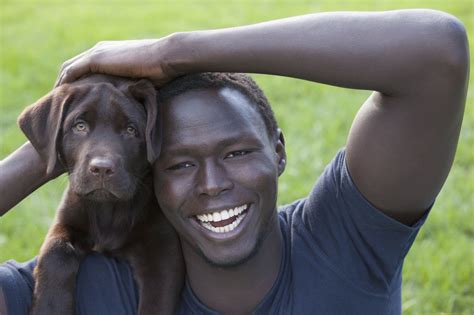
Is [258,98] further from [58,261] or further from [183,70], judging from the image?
[58,261]

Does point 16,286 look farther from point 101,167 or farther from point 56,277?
point 101,167

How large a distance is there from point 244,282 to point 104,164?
603mm

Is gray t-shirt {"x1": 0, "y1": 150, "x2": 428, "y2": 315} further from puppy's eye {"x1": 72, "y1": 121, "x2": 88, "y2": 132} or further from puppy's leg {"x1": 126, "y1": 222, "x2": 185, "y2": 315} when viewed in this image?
puppy's eye {"x1": 72, "y1": 121, "x2": 88, "y2": 132}

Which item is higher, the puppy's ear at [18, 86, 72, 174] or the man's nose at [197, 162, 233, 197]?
the puppy's ear at [18, 86, 72, 174]

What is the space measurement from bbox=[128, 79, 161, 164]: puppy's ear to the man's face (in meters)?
0.03

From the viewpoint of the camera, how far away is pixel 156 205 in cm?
342

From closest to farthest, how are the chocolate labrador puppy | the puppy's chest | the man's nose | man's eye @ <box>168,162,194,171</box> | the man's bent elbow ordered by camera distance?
the man's bent elbow
the man's nose
man's eye @ <box>168,162,194,171</box>
the chocolate labrador puppy
the puppy's chest

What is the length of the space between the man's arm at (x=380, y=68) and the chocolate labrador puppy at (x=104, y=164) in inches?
8.8

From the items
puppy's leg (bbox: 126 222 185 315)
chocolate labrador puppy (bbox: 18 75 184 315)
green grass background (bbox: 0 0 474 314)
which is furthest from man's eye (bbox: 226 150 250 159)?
green grass background (bbox: 0 0 474 314)

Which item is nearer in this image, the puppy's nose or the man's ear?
the puppy's nose

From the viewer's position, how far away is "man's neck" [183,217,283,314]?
3068mm

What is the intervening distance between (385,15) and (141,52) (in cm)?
77

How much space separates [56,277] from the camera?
3111 mm

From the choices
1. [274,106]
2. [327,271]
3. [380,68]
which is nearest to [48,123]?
[327,271]
